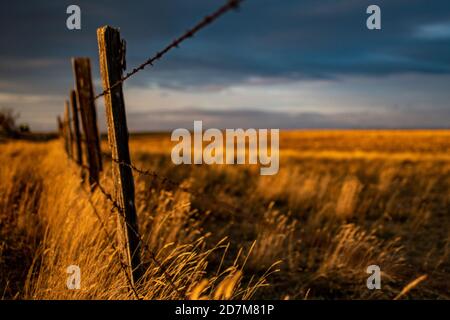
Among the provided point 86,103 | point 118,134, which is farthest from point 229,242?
point 86,103

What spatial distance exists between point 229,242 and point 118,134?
1.42m

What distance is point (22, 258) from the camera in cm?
453

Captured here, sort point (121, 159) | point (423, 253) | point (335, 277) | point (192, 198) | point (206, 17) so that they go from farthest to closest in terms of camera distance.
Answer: point (192, 198)
point (423, 253)
point (335, 277)
point (121, 159)
point (206, 17)

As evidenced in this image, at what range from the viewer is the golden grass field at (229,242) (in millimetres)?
3280

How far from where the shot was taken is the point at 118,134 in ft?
9.02

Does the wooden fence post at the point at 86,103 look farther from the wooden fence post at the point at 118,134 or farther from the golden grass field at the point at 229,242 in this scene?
the wooden fence post at the point at 118,134

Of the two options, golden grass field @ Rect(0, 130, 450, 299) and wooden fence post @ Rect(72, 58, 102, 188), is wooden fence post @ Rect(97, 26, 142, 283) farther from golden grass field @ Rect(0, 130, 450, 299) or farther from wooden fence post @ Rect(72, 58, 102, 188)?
wooden fence post @ Rect(72, 58, 102, 188)

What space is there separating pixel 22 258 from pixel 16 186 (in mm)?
2782

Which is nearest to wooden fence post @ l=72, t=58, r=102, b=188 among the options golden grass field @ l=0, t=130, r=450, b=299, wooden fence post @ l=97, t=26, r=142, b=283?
golden grass field @ l=0, t=130, r=450, b=299

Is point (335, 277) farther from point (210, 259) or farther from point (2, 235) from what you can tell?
point (2, 235)

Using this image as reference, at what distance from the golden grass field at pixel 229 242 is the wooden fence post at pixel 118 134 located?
28cm

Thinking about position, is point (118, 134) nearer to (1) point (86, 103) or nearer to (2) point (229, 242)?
(2) point (229, 242)

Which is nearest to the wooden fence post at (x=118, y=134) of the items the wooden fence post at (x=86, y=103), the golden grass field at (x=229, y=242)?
the golden grass field at (x=229, y=242)
